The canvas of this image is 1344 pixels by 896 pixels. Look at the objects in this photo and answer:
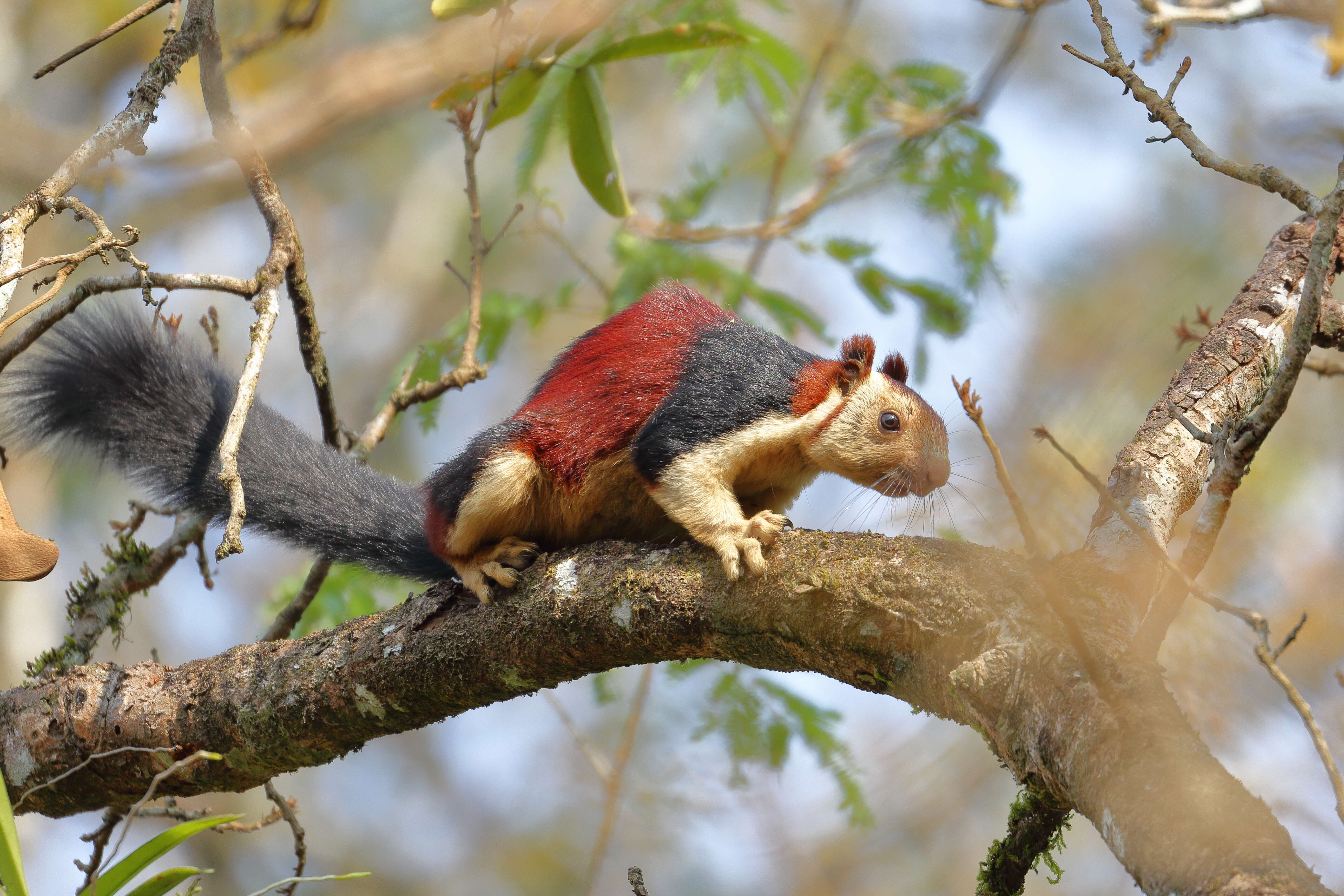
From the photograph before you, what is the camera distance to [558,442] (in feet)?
9.13

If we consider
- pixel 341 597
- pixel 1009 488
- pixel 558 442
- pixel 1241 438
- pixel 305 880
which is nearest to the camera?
pixel 1009 488

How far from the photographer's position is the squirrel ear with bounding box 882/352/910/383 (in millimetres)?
3107

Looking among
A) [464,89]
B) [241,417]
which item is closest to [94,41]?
[241,417]

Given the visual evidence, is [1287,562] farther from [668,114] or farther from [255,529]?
[668,114]

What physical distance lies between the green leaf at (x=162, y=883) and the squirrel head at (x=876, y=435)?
1.81 meters

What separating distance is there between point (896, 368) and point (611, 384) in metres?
0.91

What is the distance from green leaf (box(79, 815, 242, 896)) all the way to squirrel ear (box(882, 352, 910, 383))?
7.12 feet

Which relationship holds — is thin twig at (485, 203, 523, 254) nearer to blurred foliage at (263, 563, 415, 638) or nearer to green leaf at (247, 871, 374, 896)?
blurred foliage at (263, 563, 415, 638)

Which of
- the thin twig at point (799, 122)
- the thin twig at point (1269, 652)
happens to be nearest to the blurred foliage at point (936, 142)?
the thin twig at point (799, 122)

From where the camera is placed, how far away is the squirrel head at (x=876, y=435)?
282 centimetres

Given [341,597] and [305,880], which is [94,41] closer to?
[305,880]

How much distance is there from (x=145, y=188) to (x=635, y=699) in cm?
306

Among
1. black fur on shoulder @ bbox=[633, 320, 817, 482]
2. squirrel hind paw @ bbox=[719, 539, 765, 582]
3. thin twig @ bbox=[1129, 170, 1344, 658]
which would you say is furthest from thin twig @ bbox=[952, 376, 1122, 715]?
black fur on shoulder @ bbox=[633, 320, 817, 482]

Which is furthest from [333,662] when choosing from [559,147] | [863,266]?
[559,147]
